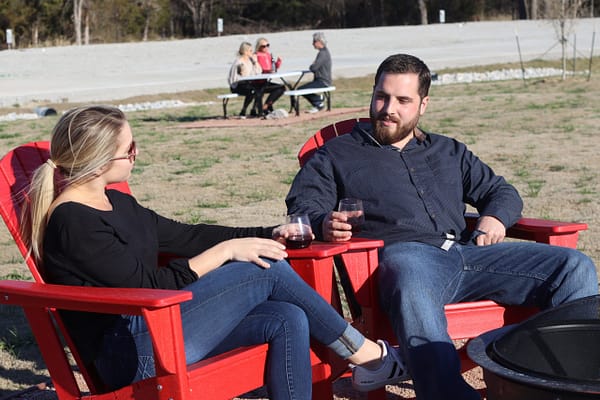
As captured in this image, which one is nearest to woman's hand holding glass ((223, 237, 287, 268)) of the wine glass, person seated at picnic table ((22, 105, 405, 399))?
person seated at picnic table ((22, 105, 405, 399))

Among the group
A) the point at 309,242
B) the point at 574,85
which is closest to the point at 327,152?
the point at 309,242

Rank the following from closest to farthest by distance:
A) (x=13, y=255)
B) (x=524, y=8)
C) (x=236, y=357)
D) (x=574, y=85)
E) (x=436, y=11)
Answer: (x=236, y=357), (x=13, y=255), (x=574, y=85), (x=524, y=8), (x=436, y=11)

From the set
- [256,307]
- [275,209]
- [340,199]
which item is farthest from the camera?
[275,209]

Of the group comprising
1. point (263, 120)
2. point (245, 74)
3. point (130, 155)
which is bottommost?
point (263, 120)

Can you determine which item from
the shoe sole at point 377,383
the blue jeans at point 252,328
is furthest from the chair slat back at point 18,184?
the shoe sole at point 377,383

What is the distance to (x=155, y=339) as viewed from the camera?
104 inches

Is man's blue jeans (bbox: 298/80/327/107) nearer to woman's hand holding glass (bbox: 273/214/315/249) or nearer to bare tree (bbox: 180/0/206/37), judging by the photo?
woman's hand holding glass (bbox: 273/214/315/249)

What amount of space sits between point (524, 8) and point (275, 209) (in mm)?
37978

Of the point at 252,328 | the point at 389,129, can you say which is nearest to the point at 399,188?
the point at 389,129

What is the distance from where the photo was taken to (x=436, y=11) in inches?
1868

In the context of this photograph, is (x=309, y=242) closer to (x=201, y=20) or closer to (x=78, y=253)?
(x=78, y=253)

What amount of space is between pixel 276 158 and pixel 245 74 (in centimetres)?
578

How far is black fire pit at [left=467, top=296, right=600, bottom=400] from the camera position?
7.43ft

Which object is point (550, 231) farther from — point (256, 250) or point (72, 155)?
point (72, 155)
